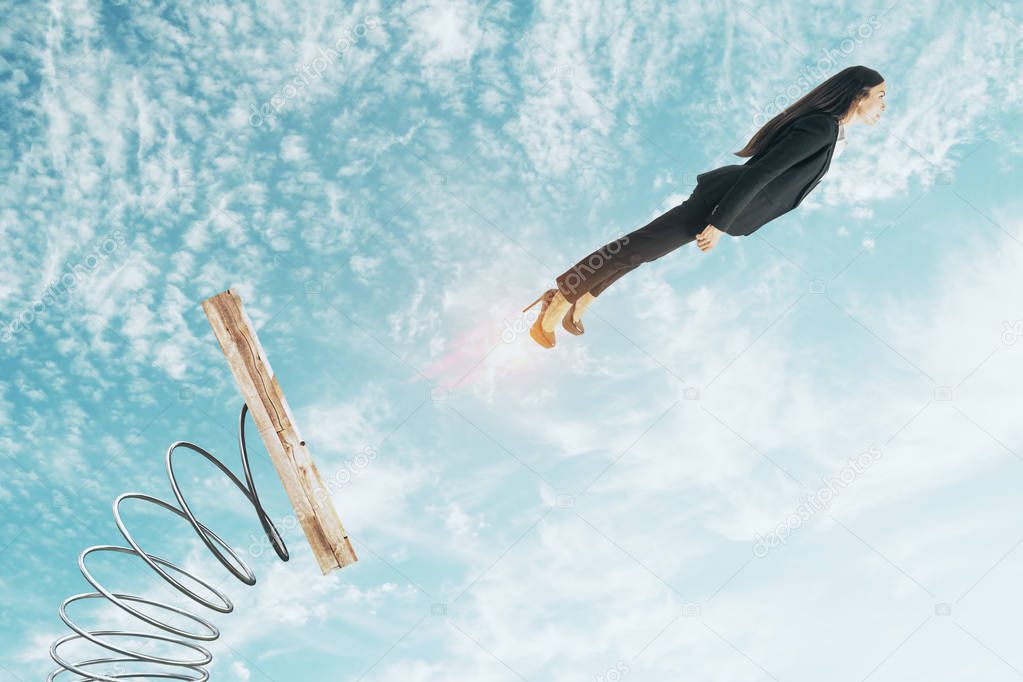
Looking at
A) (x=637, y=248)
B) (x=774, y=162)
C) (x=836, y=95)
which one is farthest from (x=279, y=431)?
(x=836, y=95)

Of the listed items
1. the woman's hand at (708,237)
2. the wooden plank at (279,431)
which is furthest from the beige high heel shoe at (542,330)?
the wooden plank at (279,431)

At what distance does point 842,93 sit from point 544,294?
9.04 feet

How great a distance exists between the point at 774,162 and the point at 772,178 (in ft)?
0.39

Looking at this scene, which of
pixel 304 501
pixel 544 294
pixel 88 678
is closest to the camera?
pixel 88 678

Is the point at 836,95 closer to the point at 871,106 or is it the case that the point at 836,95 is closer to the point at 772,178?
the point at 871,106

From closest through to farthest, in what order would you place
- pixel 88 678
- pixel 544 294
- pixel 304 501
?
pixel 88 678 < pixel 304 501 < pixel 544 294

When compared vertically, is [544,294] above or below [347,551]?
above

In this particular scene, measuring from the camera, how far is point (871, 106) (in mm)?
6012

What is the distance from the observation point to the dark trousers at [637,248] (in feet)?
19.4

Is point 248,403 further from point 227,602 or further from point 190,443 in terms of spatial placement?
point 227,602

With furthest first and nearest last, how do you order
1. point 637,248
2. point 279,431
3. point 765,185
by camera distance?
1. point 637,248
2. point 765,185
3. point 279,431

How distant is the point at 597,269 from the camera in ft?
19.5

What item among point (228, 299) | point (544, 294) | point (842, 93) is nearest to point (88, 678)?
point (228, 299)
